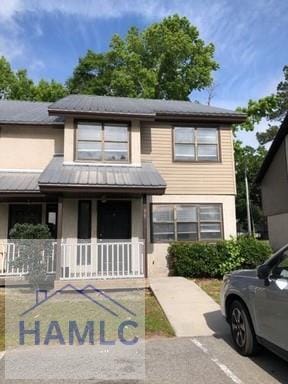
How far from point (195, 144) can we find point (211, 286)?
560 centimetres

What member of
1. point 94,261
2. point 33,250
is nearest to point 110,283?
point 94,261

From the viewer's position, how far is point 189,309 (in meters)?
7.98

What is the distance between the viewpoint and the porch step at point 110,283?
34.1 feet

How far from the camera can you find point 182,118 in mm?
13773

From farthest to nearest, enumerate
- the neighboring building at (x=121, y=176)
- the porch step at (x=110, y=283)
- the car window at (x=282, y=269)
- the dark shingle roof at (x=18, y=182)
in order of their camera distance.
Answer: the dark shingle roof at (x=18, y=182) → the neighboring building at (x=121, y=176) → the porch step at (x=110, y=283) → the car window at (x=282, y=269)

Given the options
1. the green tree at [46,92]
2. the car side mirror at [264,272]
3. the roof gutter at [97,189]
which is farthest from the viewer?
the green tree at [46,92]

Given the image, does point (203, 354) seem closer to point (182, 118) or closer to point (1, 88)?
point (182, 118)

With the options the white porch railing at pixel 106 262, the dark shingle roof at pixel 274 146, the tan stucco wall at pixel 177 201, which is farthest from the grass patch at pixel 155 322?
the dark shingle roof at pixel 274 146

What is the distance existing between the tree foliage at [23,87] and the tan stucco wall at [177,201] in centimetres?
1794

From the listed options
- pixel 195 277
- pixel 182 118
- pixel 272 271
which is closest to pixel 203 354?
pixel 272 271

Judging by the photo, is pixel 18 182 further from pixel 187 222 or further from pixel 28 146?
pixel 187 222

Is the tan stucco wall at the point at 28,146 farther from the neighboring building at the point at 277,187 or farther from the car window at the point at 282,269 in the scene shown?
the neighboring building at the point at 277,187

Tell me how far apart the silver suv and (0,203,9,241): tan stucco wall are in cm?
913

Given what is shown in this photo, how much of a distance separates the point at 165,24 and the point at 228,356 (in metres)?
30.5
